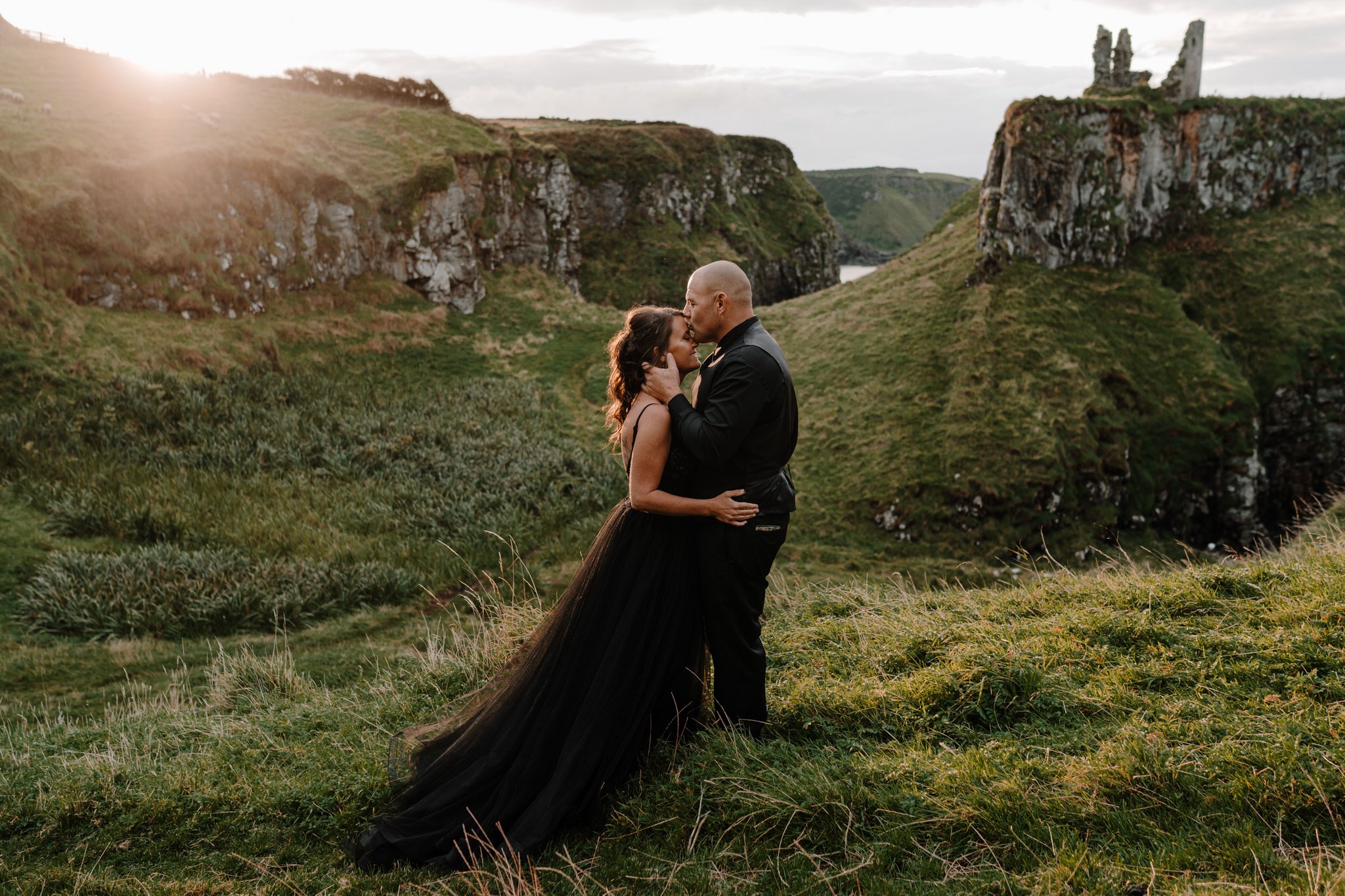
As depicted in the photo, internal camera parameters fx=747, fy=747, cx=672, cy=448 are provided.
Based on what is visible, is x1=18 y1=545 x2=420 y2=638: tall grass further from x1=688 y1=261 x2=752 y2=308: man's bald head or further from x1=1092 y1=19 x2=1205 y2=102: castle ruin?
x1=1092 y1=19 x2=1205 y2=102: castle ruin

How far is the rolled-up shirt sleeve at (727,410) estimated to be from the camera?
4.26 meters

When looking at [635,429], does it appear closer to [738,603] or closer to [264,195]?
[738,603]

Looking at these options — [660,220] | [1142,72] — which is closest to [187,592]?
[1142,72]

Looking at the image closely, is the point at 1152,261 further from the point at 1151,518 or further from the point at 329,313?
the point at 329,313

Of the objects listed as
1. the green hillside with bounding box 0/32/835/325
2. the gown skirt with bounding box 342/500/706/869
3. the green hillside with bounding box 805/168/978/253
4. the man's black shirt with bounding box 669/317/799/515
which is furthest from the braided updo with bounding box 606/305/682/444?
the green hillside with bounding box 805/168/978/253

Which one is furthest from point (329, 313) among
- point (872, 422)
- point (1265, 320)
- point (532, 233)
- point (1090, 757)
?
point (1265, 320)

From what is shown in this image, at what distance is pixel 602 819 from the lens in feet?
14.5

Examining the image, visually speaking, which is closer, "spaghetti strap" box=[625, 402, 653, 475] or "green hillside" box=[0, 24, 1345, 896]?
"green hillside" box=[0, 24, 1345, 896]

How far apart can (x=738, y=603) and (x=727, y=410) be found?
1214 millimetres

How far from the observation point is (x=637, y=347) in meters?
4.62

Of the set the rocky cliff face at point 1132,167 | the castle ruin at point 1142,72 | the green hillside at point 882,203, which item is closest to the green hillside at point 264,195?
the rocky cliff face at point 1132,167

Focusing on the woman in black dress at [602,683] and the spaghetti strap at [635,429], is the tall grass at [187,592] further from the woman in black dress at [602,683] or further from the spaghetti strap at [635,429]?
the spaghetti strap at [635,429]

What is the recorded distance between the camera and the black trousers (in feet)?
14.9

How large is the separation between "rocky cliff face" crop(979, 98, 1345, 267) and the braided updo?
34.2 meters
